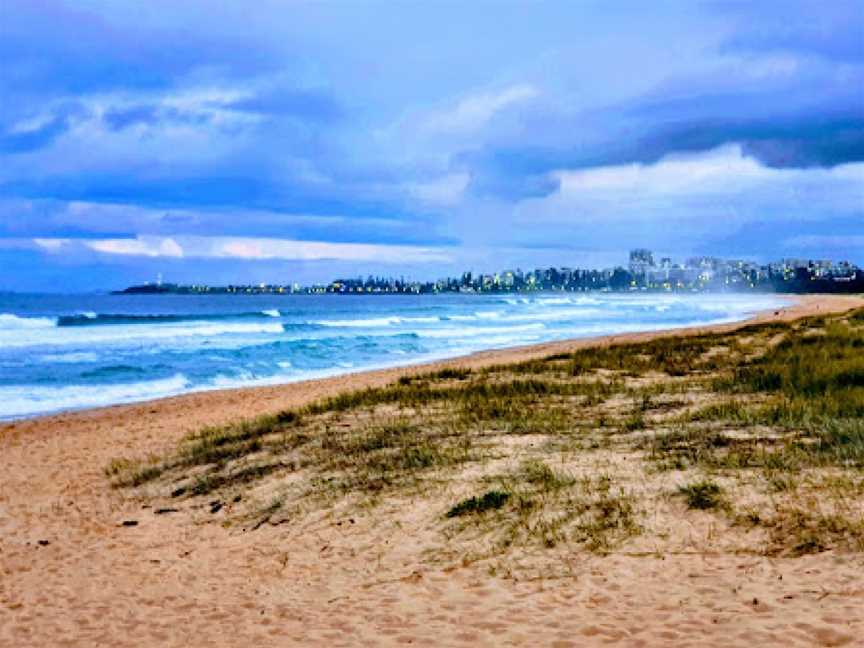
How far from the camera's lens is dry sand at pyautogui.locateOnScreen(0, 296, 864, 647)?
6.18 m

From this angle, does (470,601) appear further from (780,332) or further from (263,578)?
(780,332)

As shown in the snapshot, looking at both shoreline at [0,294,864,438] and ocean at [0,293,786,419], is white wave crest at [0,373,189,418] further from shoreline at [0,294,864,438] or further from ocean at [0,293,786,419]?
shoreline at [0,294,864,438]

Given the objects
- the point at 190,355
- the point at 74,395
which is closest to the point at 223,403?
the point at 74,395

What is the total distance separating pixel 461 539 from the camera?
333 inches

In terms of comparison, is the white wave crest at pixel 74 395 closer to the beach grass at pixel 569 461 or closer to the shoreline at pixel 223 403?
the shoreline at pixel 223 403

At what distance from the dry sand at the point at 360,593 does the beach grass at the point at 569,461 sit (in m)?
0.58

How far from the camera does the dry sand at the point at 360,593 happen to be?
6.18 meters

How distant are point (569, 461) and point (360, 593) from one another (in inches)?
162

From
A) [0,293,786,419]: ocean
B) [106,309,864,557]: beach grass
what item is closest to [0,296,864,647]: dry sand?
[106,309,864,557]: beach grass

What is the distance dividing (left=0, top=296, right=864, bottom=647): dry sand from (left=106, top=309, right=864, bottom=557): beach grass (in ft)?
1.92

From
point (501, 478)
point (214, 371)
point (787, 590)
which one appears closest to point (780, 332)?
point (214, 371)

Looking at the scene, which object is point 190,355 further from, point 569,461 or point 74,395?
point 569,461

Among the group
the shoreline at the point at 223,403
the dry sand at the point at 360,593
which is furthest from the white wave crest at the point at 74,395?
the dry sand at the point at 360,593

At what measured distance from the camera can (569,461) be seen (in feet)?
35.0
